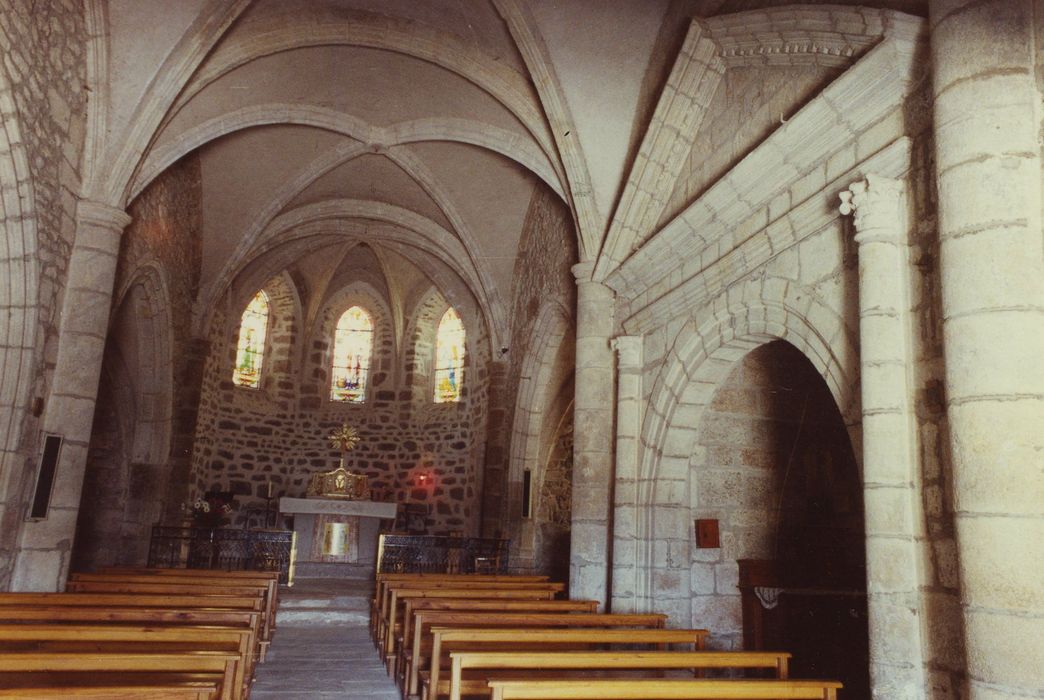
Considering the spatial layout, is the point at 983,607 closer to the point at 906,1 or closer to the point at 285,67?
the point at 906,1

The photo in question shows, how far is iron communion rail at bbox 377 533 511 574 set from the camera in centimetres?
1280

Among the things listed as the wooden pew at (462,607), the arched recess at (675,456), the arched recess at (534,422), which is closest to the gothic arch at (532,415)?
the arched recess at (534,422)

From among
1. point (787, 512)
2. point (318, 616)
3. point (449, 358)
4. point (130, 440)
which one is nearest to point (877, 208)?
point (787, 512)

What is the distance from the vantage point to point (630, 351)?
28.3 ft

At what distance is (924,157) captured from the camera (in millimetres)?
4691

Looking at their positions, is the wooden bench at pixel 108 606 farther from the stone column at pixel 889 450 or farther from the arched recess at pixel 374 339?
the arched recess at pixel 374 339

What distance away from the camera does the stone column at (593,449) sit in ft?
28.8

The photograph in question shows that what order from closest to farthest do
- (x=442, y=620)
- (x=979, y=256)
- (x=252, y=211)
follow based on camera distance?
(x=979, y=256)
(x=442, y=620)
(x=252, y=211)

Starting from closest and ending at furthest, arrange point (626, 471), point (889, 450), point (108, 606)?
point (889, 450) → point (108, 606) → point (626, 471)

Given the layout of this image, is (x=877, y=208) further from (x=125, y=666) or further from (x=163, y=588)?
(x=163, y=588)

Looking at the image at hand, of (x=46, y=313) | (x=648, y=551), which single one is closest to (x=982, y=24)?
(x=648, y=551)

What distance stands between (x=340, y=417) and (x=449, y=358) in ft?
9.08

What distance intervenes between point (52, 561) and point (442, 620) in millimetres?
4453

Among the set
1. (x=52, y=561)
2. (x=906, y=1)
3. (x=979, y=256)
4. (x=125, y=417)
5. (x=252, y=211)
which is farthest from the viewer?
(x=252, y=211)
